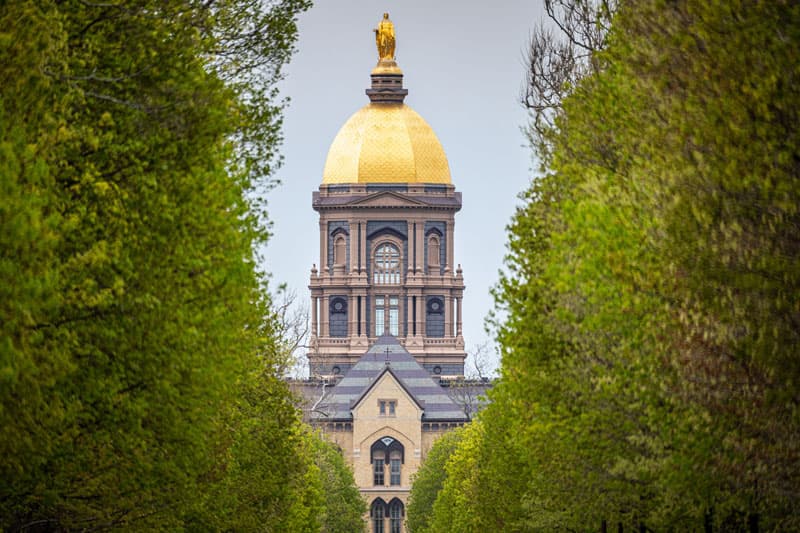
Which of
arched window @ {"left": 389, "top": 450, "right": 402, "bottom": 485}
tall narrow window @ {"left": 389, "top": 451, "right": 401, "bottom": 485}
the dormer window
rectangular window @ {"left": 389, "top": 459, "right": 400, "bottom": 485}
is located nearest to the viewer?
the dormer window

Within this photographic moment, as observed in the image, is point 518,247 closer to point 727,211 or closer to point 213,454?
point 213,454

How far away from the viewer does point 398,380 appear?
171m

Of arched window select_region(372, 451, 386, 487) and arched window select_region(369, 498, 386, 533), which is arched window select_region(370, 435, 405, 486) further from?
arched window select_region(369, 498, 386, 533)

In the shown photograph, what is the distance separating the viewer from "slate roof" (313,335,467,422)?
559 ft

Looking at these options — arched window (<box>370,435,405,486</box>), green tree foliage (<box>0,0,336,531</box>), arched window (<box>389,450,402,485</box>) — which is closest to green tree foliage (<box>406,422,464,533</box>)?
arched window (<box>370,435,405,486</box>)

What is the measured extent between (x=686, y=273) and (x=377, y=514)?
5751 inches

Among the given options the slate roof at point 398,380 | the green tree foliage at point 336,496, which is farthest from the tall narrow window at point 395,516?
the green tree foliage at point 336,496

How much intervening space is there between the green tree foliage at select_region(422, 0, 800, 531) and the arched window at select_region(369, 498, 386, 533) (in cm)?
13124

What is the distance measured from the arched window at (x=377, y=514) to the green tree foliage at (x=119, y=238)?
13389 cm

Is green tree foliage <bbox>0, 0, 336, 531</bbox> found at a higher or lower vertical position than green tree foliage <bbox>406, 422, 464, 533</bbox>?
lower

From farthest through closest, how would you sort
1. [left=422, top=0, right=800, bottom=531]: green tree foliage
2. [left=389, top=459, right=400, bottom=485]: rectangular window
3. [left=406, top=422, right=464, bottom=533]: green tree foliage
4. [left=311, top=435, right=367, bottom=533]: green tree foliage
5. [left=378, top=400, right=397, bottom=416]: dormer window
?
[left=389, top=459, right=400, bottom=485]: rectangular window
[left=378, top=400, right=397, bottom=416]: dormer window
[left=406, top=422, right=464, bottom=533]: green tree foliage
[left=311, top=435, right=367, bottom=533]: green tree foliage
[left=422, top=0, right=800, bottom=531]: green tree foliage

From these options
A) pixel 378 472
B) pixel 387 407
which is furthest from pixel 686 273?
pixel 378 472

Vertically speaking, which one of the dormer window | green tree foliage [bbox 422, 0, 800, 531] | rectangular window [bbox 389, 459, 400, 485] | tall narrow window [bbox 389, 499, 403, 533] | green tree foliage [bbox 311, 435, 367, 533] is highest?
the dormer window

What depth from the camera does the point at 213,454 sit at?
42.8 m
